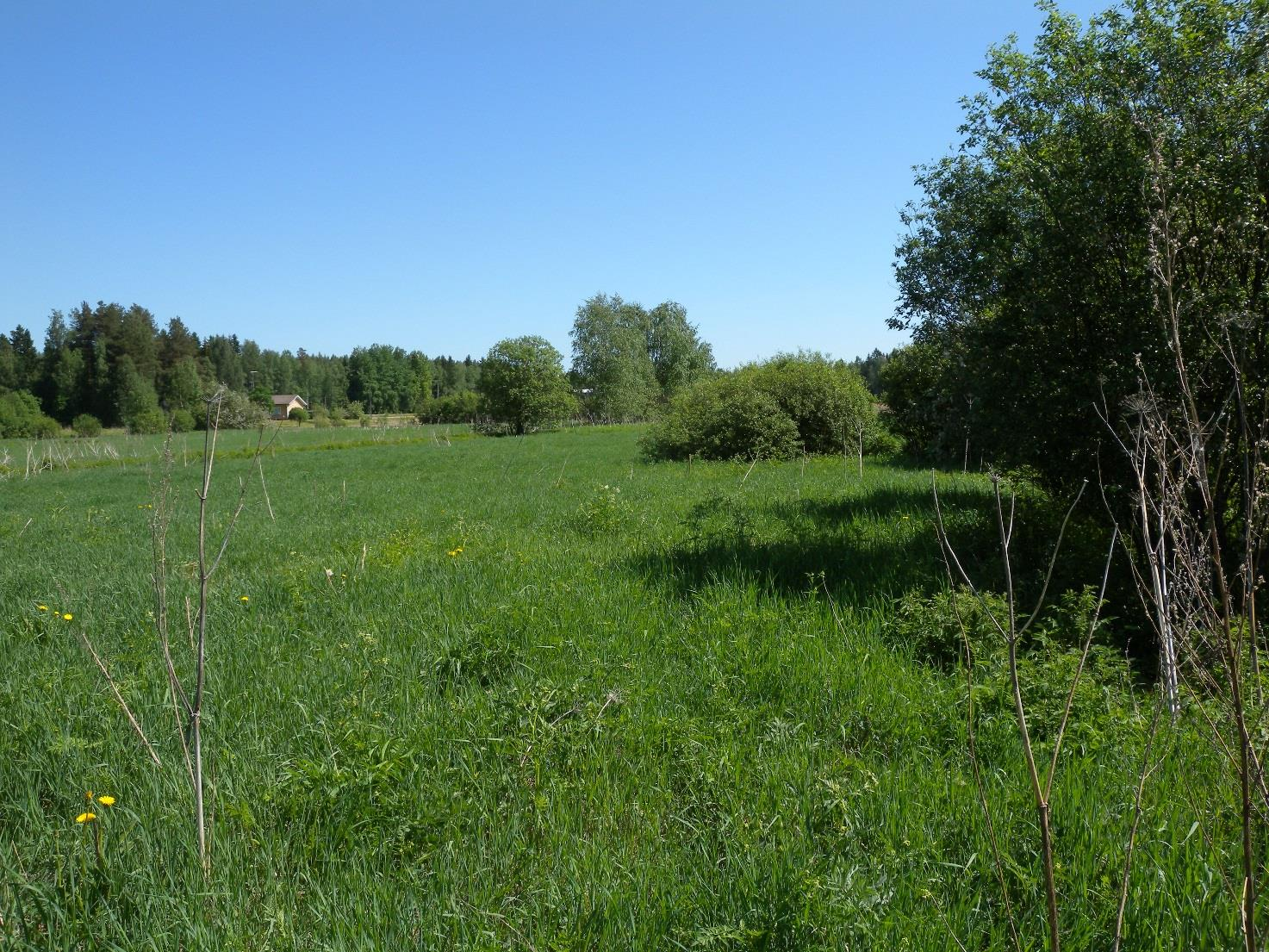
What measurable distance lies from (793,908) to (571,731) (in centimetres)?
176

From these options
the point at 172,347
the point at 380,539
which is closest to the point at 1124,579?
the point at 380,539

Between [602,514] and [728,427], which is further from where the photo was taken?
[728,427]

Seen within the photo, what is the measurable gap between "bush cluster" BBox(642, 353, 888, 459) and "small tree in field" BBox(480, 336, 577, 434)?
3289 centimetres

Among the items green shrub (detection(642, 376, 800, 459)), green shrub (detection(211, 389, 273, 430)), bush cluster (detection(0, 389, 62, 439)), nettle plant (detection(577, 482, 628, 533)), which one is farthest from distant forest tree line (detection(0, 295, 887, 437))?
green shrub (detection(211, 389, 273, 430))

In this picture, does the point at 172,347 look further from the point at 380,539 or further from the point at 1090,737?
the point at 1090,737

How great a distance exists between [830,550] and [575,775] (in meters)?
5.09

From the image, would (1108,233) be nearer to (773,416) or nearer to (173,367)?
(773,416)

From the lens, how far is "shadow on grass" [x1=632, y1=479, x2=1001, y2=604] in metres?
7.35

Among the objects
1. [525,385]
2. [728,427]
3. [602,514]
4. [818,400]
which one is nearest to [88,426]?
[525,385]

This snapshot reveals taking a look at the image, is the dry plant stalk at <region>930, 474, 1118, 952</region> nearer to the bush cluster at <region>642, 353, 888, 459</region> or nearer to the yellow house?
the yellow house

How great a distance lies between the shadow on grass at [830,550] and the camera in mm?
7348

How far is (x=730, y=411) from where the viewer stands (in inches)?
990

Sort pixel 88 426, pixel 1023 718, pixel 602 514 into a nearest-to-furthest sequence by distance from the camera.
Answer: pixel 1023 718 → pixel 602 514 → pixel 88 426

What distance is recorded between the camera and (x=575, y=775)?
407 cm
